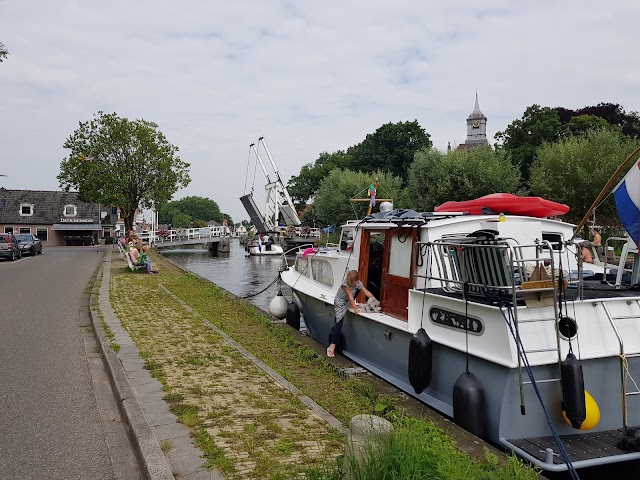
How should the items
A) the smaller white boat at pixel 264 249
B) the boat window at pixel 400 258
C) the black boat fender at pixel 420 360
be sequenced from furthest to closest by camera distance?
the smaller white boat at pixel 264 249
the boat window at pixel 400 258
the black boat fender at pixel 420 360

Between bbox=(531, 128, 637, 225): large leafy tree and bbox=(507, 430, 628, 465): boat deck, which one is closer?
bbox=(507, 430, 628, 465): boat deck

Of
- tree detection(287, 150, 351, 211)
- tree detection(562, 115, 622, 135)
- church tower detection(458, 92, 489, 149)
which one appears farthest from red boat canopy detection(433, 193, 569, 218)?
church tower detection(458, 92, 489, 149)

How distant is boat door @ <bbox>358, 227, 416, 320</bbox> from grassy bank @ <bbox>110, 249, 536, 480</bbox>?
1.46 metres

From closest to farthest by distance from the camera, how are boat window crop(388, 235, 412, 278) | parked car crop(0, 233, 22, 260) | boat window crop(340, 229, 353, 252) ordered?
boat window crop(388, 235, 412, 278) < boat window crop(340, 229, 353, 252) < parked car crop(0, 233, 22, 260)

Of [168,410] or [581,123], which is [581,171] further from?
[168,410]

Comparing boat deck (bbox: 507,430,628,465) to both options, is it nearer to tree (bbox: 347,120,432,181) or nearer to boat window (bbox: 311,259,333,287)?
boat window (bbox: 311,259,333,287)

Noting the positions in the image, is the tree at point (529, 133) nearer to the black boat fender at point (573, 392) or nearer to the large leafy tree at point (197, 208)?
the black boat fender at point (573, 392)

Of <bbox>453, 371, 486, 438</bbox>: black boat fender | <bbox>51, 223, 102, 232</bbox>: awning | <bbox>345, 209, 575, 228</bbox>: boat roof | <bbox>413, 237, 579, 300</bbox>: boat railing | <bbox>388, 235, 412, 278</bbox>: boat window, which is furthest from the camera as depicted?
<bbox>51, 223, 102, 232</bbox>: awning

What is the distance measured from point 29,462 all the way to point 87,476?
639 millimetres

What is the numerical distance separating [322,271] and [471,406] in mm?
6357

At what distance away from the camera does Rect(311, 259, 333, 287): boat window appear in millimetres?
11773

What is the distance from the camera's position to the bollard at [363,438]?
12.5 feet

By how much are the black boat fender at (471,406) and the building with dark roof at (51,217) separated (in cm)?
6778

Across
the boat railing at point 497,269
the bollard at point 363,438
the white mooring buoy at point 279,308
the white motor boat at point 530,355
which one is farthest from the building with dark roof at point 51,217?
the bollard at point 363,438
